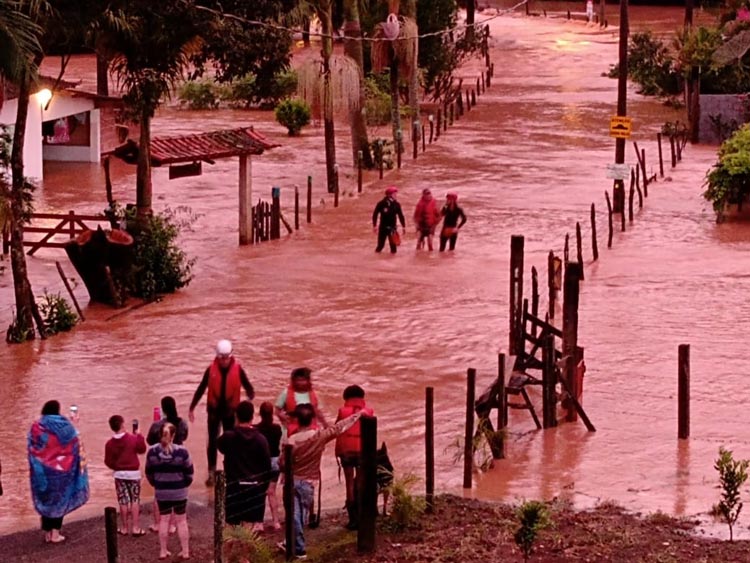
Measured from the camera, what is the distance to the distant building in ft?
123

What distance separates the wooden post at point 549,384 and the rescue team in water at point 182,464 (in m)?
3.85

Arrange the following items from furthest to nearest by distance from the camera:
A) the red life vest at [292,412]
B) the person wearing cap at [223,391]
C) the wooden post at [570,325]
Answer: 1. the wooden post at [570,325]
2. the person wearing cap at [223,391]
3. the red life vest at [292,412]

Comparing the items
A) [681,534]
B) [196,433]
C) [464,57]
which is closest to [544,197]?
[196,433]

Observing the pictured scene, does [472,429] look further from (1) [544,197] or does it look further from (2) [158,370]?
(1) [544,197]

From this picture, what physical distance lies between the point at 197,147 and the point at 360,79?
1056 centimetres

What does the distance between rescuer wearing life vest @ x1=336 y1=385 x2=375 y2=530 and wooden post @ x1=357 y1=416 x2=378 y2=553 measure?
518 millimetres

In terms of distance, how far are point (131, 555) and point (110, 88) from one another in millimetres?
39247

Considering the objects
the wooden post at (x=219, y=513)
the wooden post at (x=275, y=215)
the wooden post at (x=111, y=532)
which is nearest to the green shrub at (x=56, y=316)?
the wooden post at (x=275, y=215)

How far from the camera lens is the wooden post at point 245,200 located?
97.7ft

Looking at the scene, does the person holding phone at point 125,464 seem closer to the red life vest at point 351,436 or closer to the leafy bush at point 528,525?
the red life vest at point 351,436

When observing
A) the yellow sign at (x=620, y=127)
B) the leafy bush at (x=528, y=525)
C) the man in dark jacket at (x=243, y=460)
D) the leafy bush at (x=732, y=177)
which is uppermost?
the yellow sign at (x=620, y=127)

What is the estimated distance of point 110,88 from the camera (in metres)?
51.2

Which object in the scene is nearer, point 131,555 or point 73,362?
point 131,555

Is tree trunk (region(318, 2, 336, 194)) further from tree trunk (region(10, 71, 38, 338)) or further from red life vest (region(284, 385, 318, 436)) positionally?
red life vest (region(284, 385, 318, 436))
